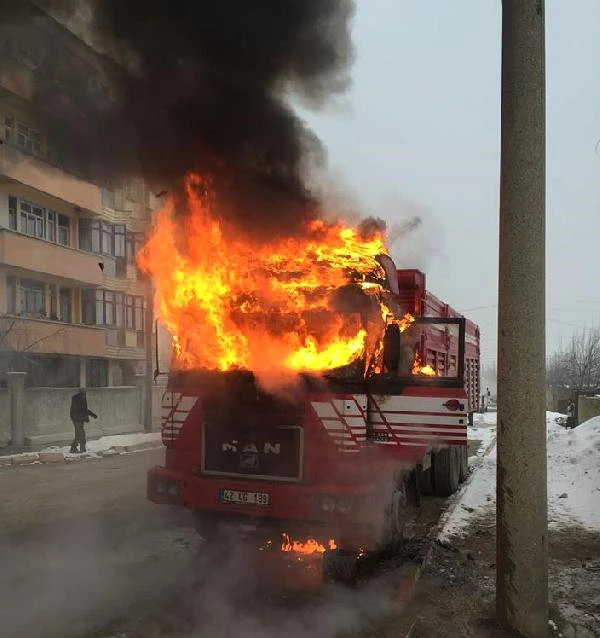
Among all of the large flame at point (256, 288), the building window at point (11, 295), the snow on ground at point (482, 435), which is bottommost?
the snow on ground at point (482, 435)

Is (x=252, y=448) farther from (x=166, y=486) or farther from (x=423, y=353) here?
(x=423, y=353)

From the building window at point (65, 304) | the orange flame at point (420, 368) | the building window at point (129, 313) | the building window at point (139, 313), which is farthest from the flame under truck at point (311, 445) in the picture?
the building window at point (139, 313)

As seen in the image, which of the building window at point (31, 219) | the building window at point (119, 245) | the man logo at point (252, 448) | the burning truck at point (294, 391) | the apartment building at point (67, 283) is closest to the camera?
the burning truck at point (294, 391)

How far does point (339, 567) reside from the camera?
17.6ft

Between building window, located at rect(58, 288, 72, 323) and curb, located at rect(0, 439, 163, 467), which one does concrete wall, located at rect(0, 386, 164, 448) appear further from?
building window, located at rect(58, 288, 72, 323)

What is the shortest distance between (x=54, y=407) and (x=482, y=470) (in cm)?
1194

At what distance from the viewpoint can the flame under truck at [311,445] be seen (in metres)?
5.22

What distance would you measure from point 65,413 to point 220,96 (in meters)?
13.9

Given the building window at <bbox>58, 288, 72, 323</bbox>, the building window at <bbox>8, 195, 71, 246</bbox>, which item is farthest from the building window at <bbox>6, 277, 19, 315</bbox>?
the building window at <bbox>58, 288, 72, 323</bbox>

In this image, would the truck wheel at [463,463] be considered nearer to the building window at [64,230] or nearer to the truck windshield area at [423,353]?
the truck windshield area at [423,353]

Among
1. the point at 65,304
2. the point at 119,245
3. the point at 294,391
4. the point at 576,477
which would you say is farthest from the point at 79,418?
the point at 119,245

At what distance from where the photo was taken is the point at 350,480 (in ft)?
17.1

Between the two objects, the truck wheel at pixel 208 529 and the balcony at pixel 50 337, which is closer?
the truck wheel at pixel 208 529

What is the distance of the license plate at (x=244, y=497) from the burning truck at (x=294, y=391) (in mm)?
12
